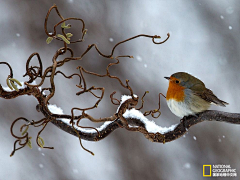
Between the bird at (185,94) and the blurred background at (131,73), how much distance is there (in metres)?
1.44

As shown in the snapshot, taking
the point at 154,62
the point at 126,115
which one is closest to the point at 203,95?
the point at 126,115

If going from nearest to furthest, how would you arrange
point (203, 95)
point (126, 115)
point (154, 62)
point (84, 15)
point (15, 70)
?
point (126, 115) → point (203, 95) → point (15, 70) → point (84, 15) → point (154, 62)

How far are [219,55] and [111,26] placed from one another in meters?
1.32

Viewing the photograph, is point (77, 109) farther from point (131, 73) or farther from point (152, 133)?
point (131, 73)

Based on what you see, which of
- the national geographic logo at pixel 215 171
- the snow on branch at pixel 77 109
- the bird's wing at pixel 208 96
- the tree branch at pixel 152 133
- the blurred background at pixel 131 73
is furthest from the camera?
the blurred background at pixel 131 73

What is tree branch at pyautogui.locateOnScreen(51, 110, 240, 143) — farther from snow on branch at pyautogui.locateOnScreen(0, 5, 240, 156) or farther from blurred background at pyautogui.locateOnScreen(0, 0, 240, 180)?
blurred background at pyautogui.locateOnScreen(0, 0, 240, 180)

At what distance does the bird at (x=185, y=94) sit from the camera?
153 centimetres

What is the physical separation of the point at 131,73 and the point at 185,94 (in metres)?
1.59

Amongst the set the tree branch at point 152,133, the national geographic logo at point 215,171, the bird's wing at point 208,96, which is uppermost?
the bird's wing at point 208,96

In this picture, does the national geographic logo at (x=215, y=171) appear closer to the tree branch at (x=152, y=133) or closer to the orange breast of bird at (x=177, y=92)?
the orange breast of bird at (x=177, y=92)

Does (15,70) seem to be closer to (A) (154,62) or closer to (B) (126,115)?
(A) (154,62)

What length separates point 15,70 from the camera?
111 inches

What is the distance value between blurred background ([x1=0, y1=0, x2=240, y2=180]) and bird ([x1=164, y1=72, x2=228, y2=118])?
1439 millimetres

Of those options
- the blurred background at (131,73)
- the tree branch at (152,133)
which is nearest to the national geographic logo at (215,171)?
the blurred background at (131,73)
